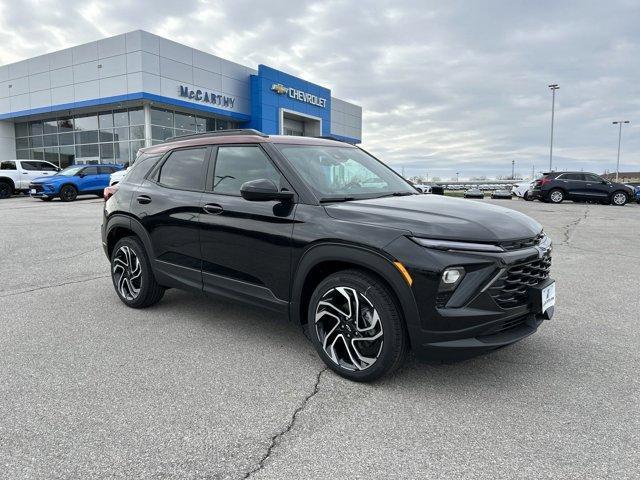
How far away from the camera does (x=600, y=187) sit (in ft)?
77.8

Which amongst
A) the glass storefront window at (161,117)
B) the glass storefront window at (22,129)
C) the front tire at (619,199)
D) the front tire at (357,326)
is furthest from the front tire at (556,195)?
the glass storefront window at (22,129)

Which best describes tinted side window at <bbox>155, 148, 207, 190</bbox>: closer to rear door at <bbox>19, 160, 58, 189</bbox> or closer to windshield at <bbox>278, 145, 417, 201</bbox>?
windshield at <bbox>278, 145, 417, 201</bbox>

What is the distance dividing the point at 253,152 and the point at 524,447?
2867 millimetres

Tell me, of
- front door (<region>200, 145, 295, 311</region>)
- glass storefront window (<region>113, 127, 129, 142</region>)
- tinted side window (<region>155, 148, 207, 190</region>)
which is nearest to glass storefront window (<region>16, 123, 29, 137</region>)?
glass storefront window (<region>113, 127, 129, 142</region>)

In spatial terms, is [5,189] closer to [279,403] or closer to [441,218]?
[279,403]

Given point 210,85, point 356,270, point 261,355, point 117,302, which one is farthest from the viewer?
point 210,85

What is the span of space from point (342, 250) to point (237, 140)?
1620 mm

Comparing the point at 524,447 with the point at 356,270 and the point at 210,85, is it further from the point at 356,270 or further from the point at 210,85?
the point at 210,85

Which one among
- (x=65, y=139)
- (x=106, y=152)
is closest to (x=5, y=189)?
(x=106, y=152)

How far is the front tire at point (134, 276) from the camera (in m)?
4.79

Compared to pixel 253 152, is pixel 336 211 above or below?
below

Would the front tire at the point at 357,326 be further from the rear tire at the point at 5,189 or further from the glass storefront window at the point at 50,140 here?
the glass storefront window at the point at 50,140

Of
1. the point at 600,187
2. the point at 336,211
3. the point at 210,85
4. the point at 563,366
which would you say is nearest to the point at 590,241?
the point at 563,366

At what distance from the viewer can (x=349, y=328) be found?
319 centimetres
